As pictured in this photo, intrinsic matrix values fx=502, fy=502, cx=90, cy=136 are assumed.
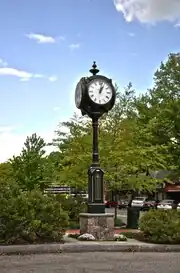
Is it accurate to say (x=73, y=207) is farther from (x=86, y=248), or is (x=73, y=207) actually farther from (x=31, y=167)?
(x=86, y=248)

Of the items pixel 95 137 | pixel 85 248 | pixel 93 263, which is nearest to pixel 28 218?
pixel 85 248

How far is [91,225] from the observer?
14.0 metres

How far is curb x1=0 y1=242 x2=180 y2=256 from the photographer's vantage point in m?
11.9

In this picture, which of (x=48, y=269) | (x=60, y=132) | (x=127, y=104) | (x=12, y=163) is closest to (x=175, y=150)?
(x=60, y=132)

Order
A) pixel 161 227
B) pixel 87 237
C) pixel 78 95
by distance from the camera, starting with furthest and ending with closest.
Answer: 1. pixel 78 95
2. pixel 87 237
3. pixel 161 227

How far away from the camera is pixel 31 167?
22062mm

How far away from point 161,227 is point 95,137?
130 inches

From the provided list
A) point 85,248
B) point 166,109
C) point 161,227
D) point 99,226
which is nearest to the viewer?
point 85,248

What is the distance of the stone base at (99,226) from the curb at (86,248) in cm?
94

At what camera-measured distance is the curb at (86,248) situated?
11.9 meters

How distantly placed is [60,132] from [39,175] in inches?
891

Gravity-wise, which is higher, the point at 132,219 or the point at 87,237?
the point at 132,219

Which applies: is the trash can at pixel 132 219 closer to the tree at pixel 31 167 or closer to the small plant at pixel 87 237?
the tree at pixel 31 167

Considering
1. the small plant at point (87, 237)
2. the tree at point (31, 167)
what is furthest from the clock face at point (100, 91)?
the tree at point (31, 167)
